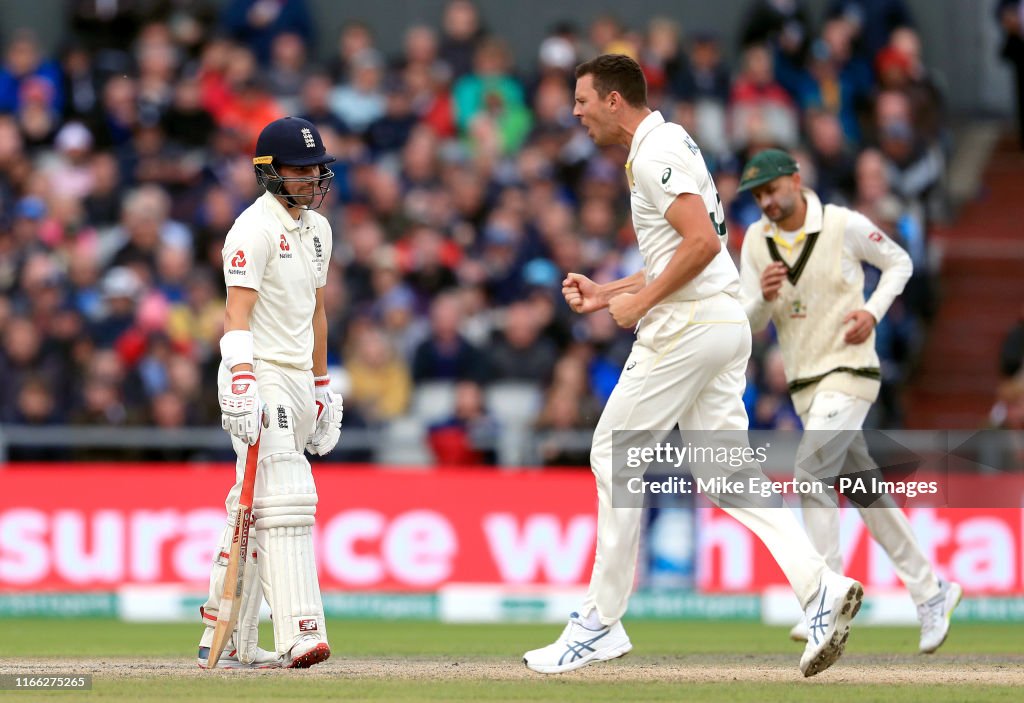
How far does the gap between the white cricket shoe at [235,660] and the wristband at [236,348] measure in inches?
58.9

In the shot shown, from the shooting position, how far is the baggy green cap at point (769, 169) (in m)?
10.7

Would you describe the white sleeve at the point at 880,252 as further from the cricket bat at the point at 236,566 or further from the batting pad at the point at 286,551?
the cricket bat at the point at 236,566

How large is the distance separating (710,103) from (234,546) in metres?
11.6

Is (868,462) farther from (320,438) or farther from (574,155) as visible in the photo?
(574,155)

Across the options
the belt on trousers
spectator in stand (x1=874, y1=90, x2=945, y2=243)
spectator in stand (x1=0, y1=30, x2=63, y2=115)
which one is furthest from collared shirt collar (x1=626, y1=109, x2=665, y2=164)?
spectator in stand (x1=0, y1=30, x2=63, y2=115)

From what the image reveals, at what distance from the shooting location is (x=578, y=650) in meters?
8.91

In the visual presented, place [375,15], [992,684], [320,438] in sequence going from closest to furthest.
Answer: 1. [992,684]
2. [320,438]
3. [375,15]

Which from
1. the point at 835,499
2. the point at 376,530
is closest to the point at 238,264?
the point at 835,499

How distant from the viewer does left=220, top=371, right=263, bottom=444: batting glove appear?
8602 millimetres

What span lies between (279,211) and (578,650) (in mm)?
2533

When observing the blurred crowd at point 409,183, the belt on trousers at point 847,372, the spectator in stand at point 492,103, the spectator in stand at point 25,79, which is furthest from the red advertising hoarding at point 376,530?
the spectator in stand at point 25,79

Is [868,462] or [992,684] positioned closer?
[992,684]

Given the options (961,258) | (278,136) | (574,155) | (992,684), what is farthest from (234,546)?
(961,258)

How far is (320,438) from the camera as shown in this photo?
9.48 meters
